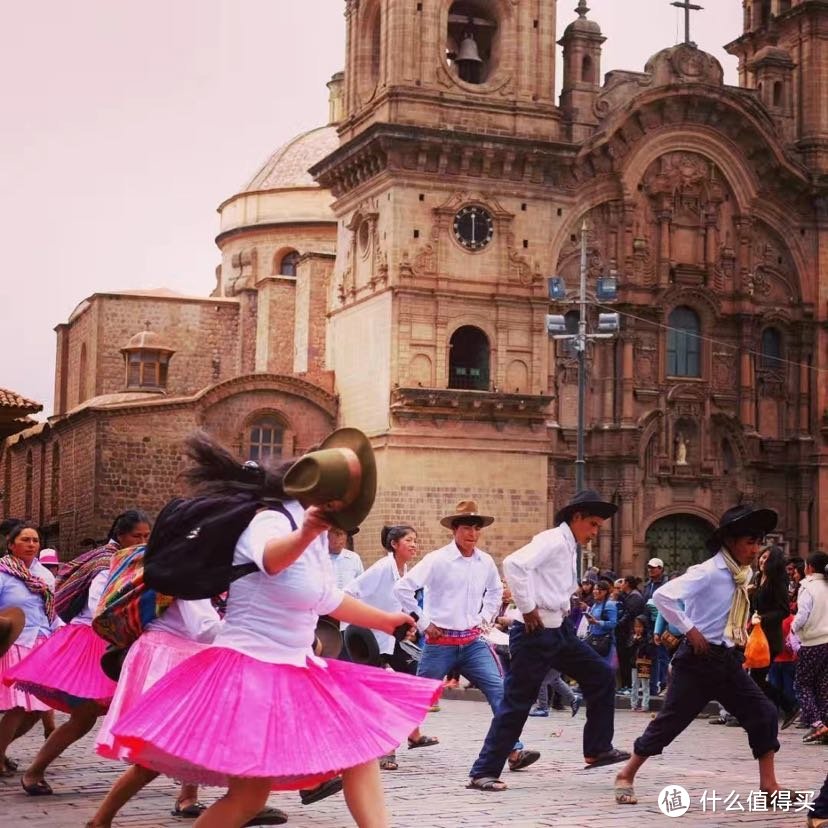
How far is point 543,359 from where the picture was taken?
127 feet

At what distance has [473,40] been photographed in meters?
39.7

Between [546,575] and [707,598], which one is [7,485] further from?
[707,598]

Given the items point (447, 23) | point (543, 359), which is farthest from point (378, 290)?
point (447, 23)

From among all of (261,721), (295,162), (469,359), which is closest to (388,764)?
(261,721)

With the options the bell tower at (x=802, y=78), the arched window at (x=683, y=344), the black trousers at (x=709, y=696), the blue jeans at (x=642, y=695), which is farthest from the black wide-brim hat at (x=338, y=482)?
the bell tower at (x=802, y=78)

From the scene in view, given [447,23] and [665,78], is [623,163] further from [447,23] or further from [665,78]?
[447,23]

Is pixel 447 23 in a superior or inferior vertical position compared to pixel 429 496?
superior

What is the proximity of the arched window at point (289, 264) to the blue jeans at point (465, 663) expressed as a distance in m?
41.8

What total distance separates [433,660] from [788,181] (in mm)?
31166

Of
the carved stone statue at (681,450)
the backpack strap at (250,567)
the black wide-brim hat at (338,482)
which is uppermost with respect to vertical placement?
the carved stone statue at (681,450)

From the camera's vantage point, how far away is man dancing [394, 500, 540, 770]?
41.8 feet

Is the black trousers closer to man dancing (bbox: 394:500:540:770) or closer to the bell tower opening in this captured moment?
man dancing (bbox: 394:500:540:770)

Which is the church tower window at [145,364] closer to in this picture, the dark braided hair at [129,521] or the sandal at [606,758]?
the sandal at [606,758]

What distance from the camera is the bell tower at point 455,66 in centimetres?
3809
